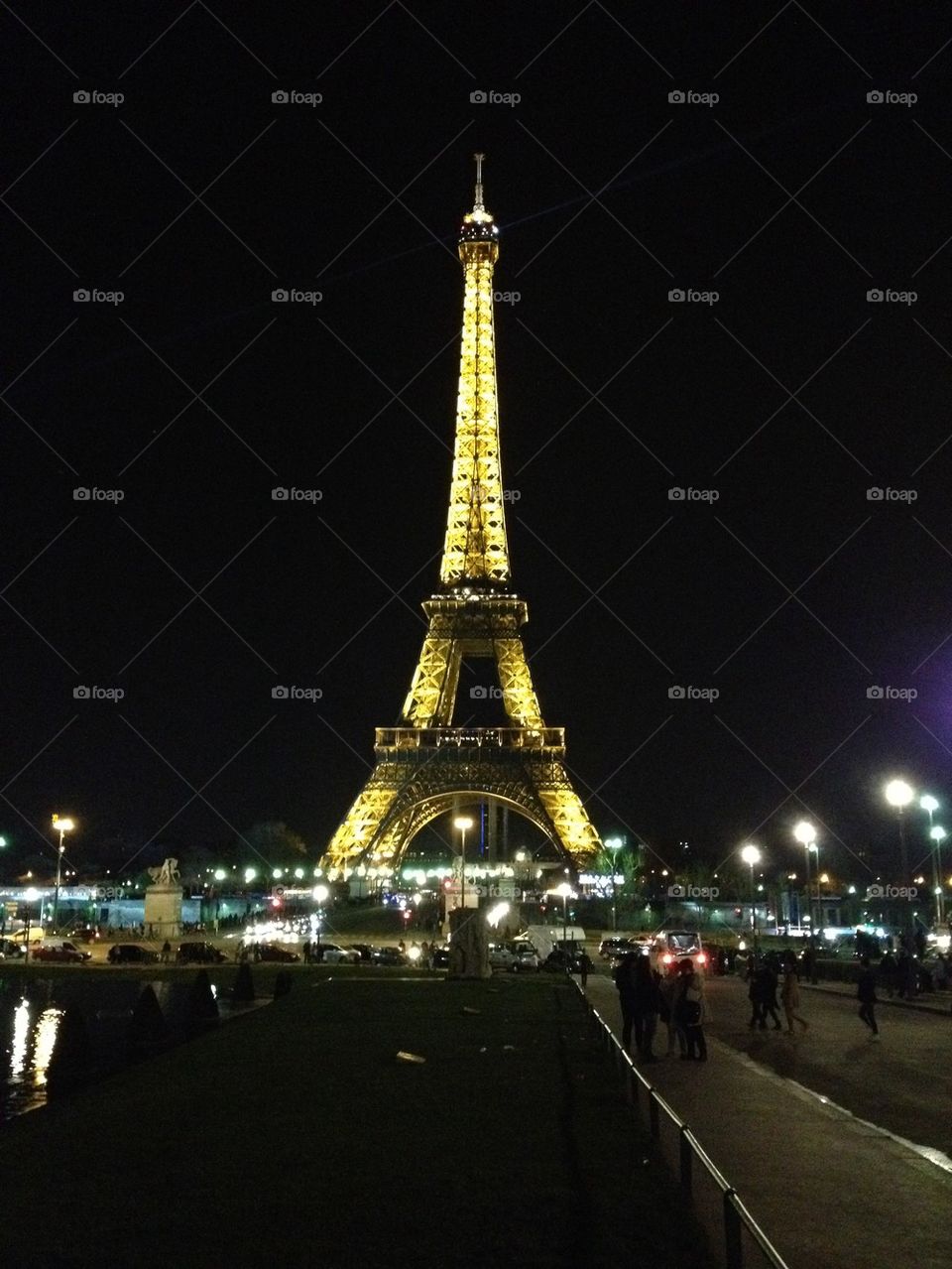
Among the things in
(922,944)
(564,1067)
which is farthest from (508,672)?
(564,1067)

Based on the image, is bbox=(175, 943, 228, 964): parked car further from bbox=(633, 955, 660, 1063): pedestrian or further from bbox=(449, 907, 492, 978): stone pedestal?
bbox=(633, 955, 660, 1063): pedestrian

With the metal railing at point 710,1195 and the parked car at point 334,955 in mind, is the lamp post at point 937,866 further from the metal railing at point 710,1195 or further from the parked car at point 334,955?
the metal railing at point 710,1195

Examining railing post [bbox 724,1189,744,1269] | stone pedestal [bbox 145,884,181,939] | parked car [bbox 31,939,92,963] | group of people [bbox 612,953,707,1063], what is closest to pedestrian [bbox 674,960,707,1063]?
group of people [bbox 612,953,707,1063]

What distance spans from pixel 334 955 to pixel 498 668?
106ft

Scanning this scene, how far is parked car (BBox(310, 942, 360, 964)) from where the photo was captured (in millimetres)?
47656

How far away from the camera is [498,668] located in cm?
7894

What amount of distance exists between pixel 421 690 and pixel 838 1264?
69.3 m

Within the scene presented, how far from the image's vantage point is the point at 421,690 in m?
76.9

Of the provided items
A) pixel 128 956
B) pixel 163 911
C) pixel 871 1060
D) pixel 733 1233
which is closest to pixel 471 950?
pixel 871 1060

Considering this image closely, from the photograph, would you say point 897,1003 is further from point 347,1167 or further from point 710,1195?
point 347,1167

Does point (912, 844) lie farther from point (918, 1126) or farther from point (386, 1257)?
point (386, 1257)

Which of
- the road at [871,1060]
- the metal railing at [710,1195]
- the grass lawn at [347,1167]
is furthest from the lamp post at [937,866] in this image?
the metal railing at [710,1195]

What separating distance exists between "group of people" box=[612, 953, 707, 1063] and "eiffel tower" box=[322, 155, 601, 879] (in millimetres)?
54630

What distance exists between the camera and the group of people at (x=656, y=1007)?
18672mm
